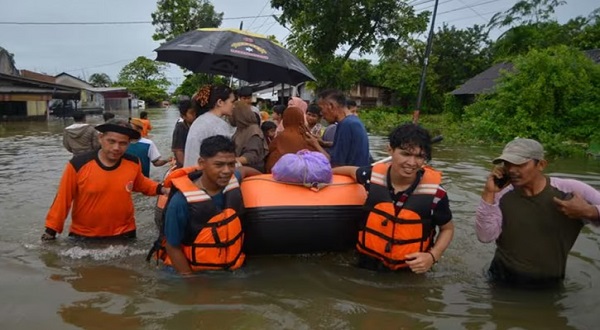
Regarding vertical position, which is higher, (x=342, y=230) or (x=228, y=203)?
(x=228, y=203)

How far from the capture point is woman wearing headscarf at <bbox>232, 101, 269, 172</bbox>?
4699 millimetres

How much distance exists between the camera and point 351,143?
4.68m

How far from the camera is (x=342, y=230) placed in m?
4.08

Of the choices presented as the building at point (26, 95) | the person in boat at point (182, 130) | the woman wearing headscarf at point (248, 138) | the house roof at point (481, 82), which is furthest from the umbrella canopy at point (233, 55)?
the building at point (26, 95)

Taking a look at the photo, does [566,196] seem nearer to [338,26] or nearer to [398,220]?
[398,220]

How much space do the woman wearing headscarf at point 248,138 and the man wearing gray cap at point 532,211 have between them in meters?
2.20

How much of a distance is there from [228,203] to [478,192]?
582 centimetres

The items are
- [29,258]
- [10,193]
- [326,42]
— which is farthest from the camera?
[326,42]

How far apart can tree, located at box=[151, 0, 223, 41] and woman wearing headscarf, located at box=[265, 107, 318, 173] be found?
35.2 m

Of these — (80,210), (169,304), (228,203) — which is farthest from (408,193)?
(80,210)

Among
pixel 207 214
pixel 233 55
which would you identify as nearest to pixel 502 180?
pixel 207 214

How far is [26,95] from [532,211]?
28.6m

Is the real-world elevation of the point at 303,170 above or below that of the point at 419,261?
above

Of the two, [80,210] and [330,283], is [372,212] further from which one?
[80,210]
